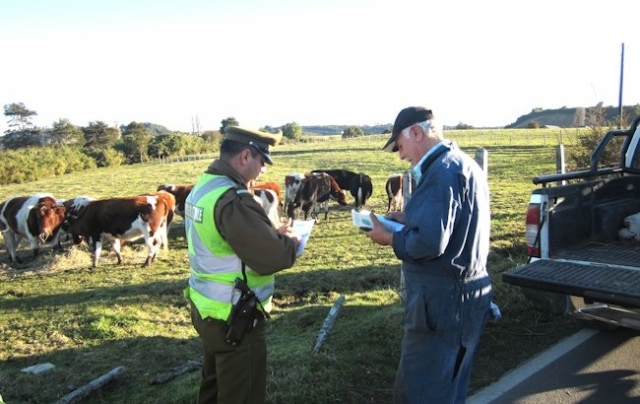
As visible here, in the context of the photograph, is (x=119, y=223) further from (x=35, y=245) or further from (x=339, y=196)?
(x=339, y=196)

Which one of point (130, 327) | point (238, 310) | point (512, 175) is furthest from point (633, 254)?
point (512, 175)

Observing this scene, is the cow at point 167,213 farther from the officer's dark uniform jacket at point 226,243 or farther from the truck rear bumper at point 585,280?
the truck rear bumper at point 585,280

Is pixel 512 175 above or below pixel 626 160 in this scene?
below

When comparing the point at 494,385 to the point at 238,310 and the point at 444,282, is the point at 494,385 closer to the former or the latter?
the point at 444,282

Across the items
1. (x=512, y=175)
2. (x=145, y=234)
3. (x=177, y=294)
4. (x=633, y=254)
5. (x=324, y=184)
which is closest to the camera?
(x=633, y=254)

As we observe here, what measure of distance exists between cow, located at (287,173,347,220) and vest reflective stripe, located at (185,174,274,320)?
551 inches

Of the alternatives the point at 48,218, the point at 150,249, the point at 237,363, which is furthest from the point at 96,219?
the point at 237,363

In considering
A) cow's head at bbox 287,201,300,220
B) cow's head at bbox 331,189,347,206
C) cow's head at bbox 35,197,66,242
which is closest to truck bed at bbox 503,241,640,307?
cow's head at bbox 35,197,66,242

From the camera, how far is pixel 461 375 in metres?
2.91

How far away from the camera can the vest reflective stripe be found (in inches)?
111

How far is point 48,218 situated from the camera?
1301 cm

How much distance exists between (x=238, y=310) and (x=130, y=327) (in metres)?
5.56

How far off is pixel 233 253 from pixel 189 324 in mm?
5579

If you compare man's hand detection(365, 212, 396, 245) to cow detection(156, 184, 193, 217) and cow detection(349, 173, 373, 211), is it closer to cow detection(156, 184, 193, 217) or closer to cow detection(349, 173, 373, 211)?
cow detection(156, 184, 193, 217)
